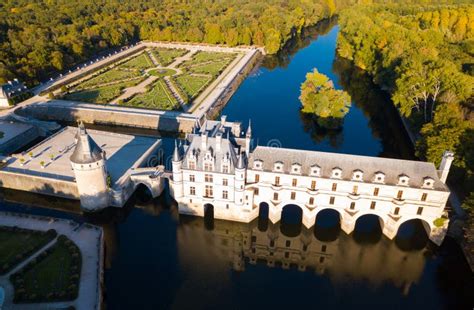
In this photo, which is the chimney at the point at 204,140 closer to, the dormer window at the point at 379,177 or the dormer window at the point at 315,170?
the dormer window at the point at 315,170

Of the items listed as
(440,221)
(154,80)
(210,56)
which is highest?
(210,56)

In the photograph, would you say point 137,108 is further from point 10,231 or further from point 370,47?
point 370,47

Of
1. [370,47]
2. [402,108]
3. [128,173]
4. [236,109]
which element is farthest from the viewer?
[370,47]

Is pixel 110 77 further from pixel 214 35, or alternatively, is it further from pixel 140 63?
pixel 214 35

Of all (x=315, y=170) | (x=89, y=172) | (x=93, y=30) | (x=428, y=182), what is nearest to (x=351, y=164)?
(x=315, y=170)

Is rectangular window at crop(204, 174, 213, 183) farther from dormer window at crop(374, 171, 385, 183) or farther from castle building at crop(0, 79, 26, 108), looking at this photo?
castle building at crop(0, 79, 26, 108)

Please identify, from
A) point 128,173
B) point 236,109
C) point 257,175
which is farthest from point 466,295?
point 236,109
